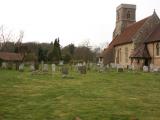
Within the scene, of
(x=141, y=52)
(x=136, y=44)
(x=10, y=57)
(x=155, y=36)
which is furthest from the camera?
(x=10, y=57)

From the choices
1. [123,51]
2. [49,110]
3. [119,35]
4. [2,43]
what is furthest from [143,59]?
[2,43]

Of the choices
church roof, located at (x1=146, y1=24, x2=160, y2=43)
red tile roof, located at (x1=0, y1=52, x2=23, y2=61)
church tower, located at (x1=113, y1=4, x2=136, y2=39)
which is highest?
church tower, located at (x1=113, y1=4, x2=136, y2=39)

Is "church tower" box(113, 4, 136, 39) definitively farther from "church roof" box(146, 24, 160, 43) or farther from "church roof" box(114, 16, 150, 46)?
"church roof" box(146, 24, 160, 43)

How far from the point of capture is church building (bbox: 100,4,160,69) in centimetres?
4509

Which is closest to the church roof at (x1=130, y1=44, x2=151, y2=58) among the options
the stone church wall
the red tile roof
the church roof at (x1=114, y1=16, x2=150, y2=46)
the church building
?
the church building

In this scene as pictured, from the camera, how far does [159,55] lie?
4281cm

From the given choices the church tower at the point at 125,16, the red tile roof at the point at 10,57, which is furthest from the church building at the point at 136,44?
the red tile roof at the point at 10,57

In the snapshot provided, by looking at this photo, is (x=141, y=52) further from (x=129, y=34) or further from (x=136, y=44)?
(x=129, y=34)

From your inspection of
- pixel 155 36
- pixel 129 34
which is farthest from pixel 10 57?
pixel 155 36

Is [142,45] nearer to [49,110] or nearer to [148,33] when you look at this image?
[148,33]

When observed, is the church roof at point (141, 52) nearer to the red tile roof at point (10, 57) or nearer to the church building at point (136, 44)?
the church building at point (136, 44)

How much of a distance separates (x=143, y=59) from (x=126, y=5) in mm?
18263

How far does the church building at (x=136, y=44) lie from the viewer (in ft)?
148

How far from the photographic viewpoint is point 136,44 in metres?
48.7
